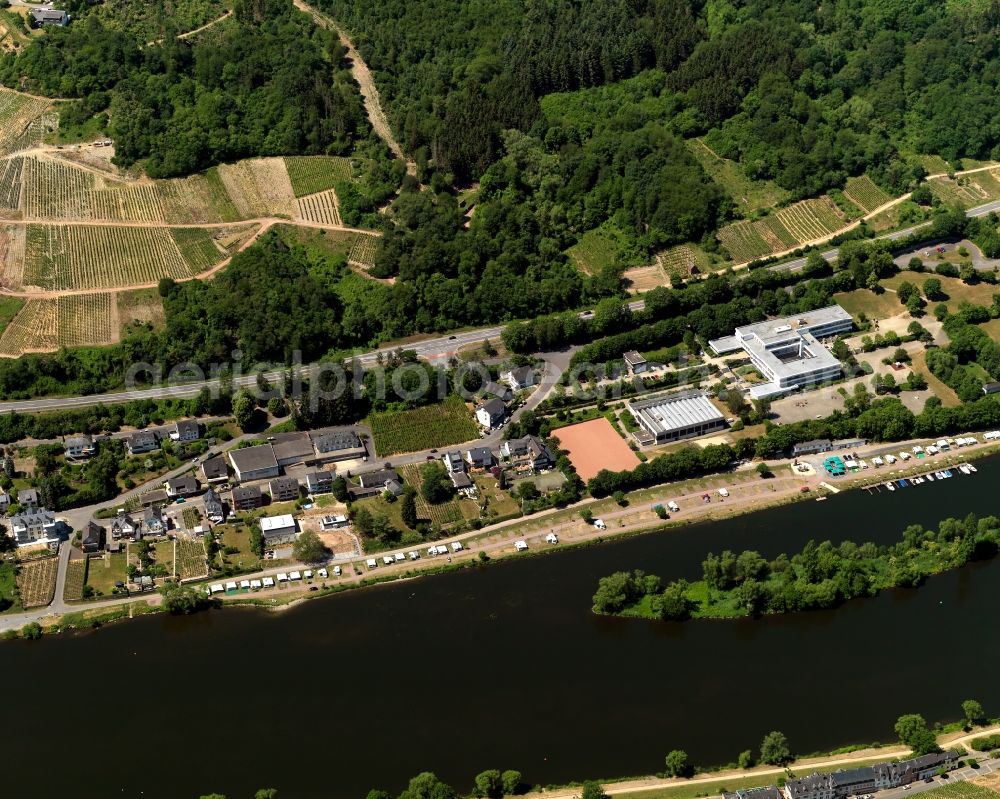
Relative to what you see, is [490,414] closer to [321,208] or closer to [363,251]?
[363,251]

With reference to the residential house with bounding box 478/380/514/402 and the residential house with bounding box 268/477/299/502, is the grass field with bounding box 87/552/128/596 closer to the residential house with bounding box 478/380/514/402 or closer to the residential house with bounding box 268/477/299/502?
the residential house with bounding box 268/477/299/502

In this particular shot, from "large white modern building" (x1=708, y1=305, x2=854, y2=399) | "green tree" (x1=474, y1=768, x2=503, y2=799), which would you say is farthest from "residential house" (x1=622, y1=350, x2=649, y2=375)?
"green tree" (x1=474, y1=768, x2=503, y2=799)

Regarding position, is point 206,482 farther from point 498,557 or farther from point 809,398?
point 809,398

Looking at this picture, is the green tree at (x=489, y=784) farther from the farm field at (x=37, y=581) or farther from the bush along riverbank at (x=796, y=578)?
the farm field at (x=37, y=581)

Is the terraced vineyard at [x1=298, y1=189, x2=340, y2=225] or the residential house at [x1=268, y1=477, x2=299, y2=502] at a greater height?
the terraced vineyard at [x1=298, y1=189, x2=340, y2=225]

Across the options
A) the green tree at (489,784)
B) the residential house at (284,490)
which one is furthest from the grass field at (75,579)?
the green tree at (489,784)

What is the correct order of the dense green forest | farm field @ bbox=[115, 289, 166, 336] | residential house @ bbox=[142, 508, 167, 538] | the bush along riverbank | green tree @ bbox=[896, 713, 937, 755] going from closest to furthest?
green tree @ bbox=[896, 713, 937, 755], the bush along riverbank, residential house @ bbox=[142, 508, 167, 538], farm field @ bbox=[115, 289, 166, 336], the dense green forest
